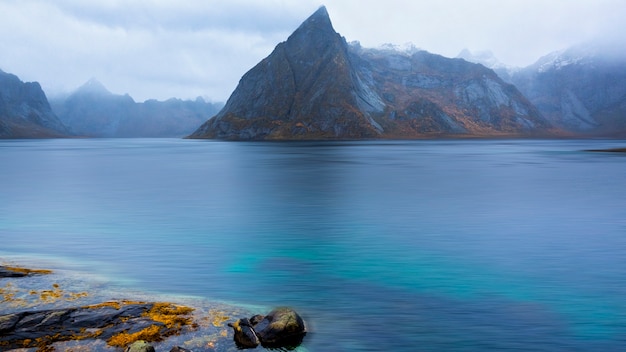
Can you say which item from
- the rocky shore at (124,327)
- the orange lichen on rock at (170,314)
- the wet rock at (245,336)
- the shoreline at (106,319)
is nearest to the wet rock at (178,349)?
the rocky shore at (124,327)

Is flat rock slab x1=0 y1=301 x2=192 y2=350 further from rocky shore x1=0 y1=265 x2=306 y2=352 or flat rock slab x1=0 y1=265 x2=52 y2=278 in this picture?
A: flat rock slab x1=0 y1=265 x2=52 y2=278

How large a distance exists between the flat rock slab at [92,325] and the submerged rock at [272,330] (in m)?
2.42

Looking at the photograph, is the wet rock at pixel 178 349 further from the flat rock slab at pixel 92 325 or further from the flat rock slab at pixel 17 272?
the flat rock slab at pixel 17 272

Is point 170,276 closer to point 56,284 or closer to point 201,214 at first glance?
point 56,284

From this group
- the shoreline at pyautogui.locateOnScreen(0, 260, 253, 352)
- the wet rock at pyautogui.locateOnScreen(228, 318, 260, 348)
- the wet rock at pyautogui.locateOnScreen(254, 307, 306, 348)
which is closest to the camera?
the shoreline at pyautogui.locateOnScreen(0, 260, 253, 352)

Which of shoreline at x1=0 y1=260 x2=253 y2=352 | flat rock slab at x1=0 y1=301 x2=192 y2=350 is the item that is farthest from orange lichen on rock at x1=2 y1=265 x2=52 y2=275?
flat rock slab at x1=0 y1=301 x2=192 y2=350

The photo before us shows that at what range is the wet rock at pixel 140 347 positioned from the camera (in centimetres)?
1586

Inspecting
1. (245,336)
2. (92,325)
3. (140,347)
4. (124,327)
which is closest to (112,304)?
(92,325)

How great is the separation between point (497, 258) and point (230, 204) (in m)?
34.2

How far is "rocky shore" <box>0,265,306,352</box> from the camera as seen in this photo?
1717 cm

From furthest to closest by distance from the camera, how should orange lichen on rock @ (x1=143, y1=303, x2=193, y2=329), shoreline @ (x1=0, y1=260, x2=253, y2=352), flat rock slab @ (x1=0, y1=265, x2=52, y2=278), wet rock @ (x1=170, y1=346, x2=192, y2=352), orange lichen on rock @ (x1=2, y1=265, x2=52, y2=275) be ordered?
orange lichen on rock @ (x1=2, y1=265, x2=52, y2=275) → flat rock slab @ (x1=0, y1=265, x2=52, y2=278) → orange lichen on rock @ (x1=143, y1=303, x2=193, y2=329) → shoreline @ (x1=0, y1=260, x2=253, y2=352) → wet rock @ (x1=170, y1=346, x2=192, y2=352)

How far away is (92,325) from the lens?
60.5 ft

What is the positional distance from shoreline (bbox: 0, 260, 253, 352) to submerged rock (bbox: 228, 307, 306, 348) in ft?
1.64

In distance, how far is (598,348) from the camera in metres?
18.1
